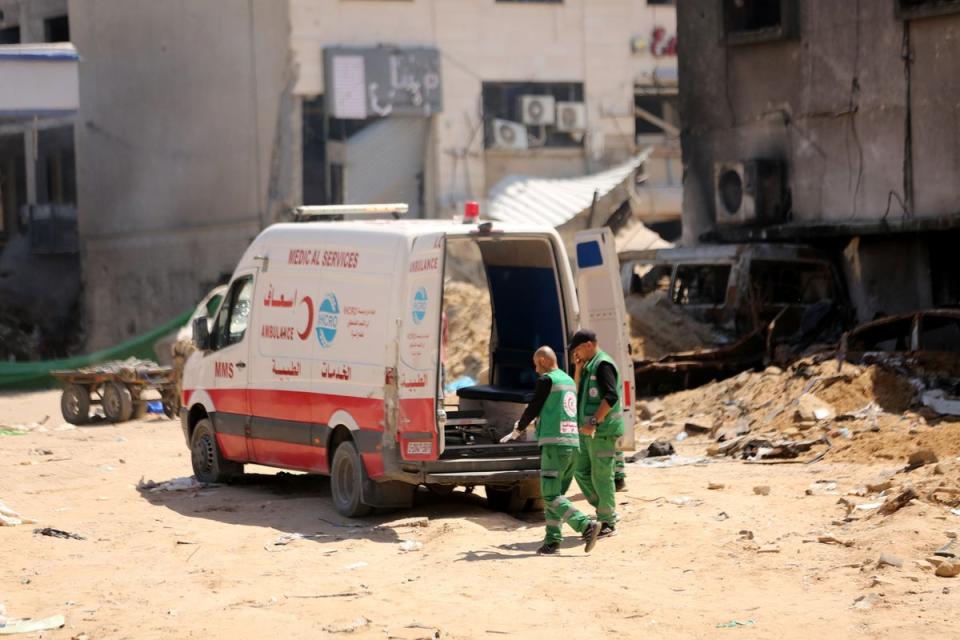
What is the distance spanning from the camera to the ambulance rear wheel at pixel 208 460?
50.5 ft

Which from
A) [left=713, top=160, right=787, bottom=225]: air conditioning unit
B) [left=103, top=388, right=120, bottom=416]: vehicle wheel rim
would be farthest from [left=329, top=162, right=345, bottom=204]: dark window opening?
[left=713, top=160, right=787, bottom=225]: air conditioning unit

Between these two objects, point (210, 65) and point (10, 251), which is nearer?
point (210, 65)

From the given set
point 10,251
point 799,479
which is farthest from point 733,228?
point 10,251

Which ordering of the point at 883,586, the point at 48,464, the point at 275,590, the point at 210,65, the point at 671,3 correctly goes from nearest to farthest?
1. the point at 883,586
2. the point at 275,590
3. the point at 48,464
4. the point at 210,65
5. the point at 671,3

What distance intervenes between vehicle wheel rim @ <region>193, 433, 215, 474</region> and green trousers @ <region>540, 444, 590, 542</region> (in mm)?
5159

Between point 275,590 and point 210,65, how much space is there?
28376 millimetres

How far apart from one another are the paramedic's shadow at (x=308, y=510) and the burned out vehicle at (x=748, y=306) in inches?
247

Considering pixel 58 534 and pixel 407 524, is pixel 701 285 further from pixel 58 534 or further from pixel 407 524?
pixel 58 534

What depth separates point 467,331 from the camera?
27.4 meters

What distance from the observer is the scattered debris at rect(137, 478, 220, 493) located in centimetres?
1549

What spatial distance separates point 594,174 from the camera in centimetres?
3850

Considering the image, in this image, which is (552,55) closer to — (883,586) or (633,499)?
(633,499)

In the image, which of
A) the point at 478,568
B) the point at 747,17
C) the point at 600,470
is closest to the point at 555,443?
the point at 600,470

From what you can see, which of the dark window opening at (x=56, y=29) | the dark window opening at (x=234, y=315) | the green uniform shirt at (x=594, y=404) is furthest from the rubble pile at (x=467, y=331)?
the dark window opening at (x=56, y=29)
